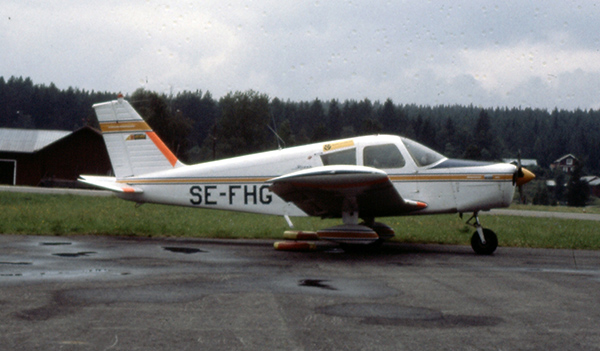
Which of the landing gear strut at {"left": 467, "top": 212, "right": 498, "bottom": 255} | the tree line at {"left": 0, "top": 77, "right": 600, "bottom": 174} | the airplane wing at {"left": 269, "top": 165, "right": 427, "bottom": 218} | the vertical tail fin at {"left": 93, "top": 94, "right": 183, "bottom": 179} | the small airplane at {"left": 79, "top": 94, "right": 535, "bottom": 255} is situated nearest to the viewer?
the airplane wing at {"left": 269, "top": 165, "right": 427, "bottom": 218}

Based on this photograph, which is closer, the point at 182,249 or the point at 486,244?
the point at 182,249

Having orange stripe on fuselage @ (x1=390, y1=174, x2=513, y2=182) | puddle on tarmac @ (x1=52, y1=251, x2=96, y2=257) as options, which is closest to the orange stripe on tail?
puddle on tarmac @ (x1=52, y1=251, x2=96, y2=257)

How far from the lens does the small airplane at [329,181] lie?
999 centimetres

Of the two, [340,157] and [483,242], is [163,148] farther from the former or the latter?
[483,242]

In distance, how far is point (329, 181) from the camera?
30.7ft

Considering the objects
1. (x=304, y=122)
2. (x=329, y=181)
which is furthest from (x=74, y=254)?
(x=304, y=122)

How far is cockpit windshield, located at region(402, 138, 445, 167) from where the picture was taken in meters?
11.1

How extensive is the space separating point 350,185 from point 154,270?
3.27 metres

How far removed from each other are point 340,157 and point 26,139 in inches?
1810

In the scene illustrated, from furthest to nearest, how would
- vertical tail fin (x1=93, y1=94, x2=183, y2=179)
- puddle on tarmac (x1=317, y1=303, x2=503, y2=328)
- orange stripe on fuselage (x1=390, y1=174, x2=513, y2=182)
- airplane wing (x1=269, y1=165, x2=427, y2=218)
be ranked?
vertical tail fin (x1=93, y1=94, x2=183, y2=179) < orange stripe on fuselage (x1=390, y1=174, x2=513, y2=182) < airplane wing (x1=269, y1=165, x2=427, y2=218) < puddle on tarmac (x1=317, y1=303, x2=503, y2=328)

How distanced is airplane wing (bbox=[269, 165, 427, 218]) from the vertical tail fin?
3.36 meters

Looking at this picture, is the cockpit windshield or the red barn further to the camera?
the red barn

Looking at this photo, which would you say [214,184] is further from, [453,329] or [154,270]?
[453,329]

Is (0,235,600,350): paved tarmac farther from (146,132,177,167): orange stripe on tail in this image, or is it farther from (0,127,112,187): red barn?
(0,127,112,187): red barn
